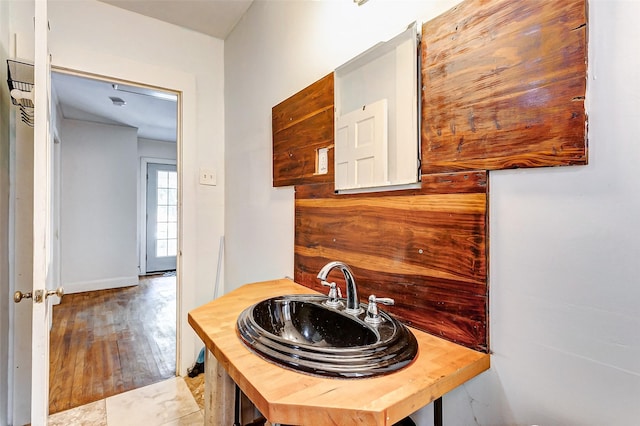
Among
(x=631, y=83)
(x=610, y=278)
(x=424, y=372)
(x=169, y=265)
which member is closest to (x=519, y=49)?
(x=631, y=83)

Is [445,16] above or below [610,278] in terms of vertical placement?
above

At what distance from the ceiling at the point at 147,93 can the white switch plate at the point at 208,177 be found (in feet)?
2.24

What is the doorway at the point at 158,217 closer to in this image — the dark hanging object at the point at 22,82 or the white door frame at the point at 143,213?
the white door frame at the point at 143,213

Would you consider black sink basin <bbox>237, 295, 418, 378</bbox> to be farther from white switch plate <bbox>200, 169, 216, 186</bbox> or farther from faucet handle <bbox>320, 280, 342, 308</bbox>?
white switch plate <bbox>200, 169, 216, 186</bbox>

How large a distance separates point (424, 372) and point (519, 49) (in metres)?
0.78

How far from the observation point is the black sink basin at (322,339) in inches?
27.1

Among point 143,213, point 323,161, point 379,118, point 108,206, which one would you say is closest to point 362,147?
point 379,118

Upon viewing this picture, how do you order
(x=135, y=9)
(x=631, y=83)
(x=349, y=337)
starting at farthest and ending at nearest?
(x=135, y=9), (x=349, y=337), (x=631, y=83)

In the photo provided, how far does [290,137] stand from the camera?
5.23 feet

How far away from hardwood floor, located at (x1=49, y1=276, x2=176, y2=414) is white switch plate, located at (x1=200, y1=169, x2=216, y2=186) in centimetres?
142

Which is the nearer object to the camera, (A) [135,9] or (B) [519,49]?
(B) [519,49]

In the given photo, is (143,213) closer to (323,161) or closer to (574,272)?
(323,161)

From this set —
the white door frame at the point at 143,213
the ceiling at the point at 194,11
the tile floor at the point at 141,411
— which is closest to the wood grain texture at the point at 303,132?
the ceiling at the point at 194,11

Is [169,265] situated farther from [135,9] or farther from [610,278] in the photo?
[610,278]
